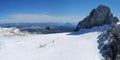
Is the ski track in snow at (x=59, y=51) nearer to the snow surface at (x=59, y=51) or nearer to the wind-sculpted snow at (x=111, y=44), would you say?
the snow surface at (x=59, y=51)

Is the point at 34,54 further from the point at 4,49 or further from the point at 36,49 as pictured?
the point at 4,49

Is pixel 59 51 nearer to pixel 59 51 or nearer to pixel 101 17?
pixel 59 51

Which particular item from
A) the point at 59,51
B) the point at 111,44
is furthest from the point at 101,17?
the point at 59,51

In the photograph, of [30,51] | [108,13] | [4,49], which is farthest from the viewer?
[108,13]

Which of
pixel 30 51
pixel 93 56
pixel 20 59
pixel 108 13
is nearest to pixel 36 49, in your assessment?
pixel 30 51

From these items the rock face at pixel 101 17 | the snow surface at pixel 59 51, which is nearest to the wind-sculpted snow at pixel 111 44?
the snow surface at pixel 59 51

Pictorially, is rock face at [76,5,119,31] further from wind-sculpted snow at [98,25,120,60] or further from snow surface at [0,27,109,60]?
wind-sculpted snow at [98,25,120,60]

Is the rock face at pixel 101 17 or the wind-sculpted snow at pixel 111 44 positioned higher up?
the rock face at pixel 101 17

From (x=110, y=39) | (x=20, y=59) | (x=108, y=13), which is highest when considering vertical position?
(x=108, y=13)
